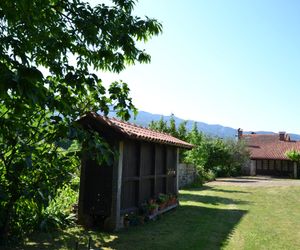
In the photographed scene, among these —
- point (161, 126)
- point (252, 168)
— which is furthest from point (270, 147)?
point (161, 126)

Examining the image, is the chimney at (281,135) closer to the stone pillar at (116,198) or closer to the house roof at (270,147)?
the house roof at (270,147)

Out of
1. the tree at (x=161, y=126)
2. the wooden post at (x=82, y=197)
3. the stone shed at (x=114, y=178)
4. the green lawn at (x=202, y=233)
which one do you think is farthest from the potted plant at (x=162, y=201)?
the tree at (x=161, y=126)

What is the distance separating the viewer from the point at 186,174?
25.1 meters

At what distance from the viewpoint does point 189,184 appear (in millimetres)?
25172

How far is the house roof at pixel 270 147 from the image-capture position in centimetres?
4543

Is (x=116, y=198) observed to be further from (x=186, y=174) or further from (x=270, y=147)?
(x=270, y=147)

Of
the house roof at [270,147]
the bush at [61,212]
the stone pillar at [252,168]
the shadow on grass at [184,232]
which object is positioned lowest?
the shadow on grass at [184,232]

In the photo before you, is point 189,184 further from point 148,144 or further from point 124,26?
point 124,26

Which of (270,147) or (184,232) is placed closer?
(184,232)

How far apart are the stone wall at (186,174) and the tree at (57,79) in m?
17.4

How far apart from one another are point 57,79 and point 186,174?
20521 millimetres

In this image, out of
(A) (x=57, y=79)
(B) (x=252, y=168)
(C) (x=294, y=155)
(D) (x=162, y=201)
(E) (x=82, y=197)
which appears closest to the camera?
(A) (x=57, y=79)

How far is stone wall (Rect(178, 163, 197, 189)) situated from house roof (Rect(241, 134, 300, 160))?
2144cm

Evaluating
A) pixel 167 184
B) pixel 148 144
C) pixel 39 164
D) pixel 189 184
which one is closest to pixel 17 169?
pixel 39 164
